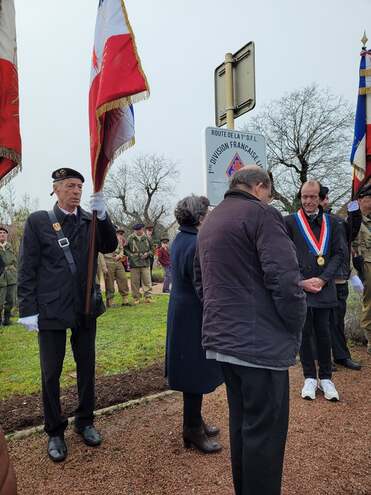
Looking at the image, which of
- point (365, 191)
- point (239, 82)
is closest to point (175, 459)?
point (239, 82)

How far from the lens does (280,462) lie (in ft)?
7.50

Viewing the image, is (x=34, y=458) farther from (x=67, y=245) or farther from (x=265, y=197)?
(x=265, y=197)

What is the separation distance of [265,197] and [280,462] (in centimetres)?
150

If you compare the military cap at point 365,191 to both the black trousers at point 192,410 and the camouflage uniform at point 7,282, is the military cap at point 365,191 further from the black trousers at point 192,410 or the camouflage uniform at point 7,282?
the camouflage uniform at point 7,282

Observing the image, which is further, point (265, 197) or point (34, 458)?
point (34, 458)

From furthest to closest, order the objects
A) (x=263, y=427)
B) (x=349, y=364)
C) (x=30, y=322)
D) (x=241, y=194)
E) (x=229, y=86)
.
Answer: (x=349, y=364) → (x=229, y=86) → (x=30, y=322) → (x=241, y=194) → (x=263, y=427)

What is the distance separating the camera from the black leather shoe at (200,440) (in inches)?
128

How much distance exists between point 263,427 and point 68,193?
236 centimetres

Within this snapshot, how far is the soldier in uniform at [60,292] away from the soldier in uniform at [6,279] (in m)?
6.67

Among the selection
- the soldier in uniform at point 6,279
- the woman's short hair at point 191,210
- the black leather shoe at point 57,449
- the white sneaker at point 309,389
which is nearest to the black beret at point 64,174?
the woman's short hair at point 191,210

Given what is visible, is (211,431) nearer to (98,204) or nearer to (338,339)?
(98,204)

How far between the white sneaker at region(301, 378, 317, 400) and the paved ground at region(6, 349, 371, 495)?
0.11 m

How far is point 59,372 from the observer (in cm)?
335

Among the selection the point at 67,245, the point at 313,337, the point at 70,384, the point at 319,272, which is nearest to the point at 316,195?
the point at 319,272
